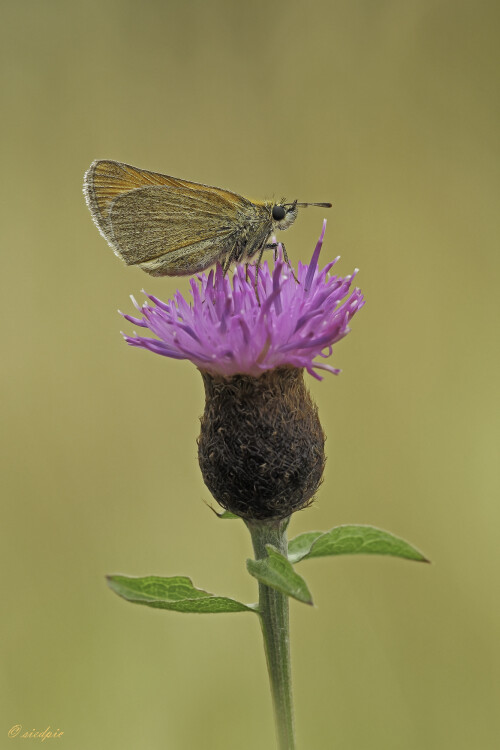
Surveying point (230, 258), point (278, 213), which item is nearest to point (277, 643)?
point (230, 258)

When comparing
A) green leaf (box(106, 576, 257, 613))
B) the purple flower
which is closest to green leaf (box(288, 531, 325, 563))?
green leaf (box(106, 576, 257, 613))

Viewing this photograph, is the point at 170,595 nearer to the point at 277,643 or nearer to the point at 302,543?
the point at 277,643

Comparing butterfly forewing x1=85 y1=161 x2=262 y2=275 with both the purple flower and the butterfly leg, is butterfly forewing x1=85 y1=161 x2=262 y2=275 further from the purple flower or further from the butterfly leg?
the purple flower

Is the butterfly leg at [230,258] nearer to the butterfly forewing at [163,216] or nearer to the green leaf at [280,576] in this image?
the butterfly forewing at [163,216]

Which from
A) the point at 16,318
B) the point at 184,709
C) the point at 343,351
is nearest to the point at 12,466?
the point at 16,318

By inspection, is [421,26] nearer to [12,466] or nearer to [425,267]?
[425,267]

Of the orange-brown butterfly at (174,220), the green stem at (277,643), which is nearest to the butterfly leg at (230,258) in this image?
the orange-brown butterfly at (174,220)
